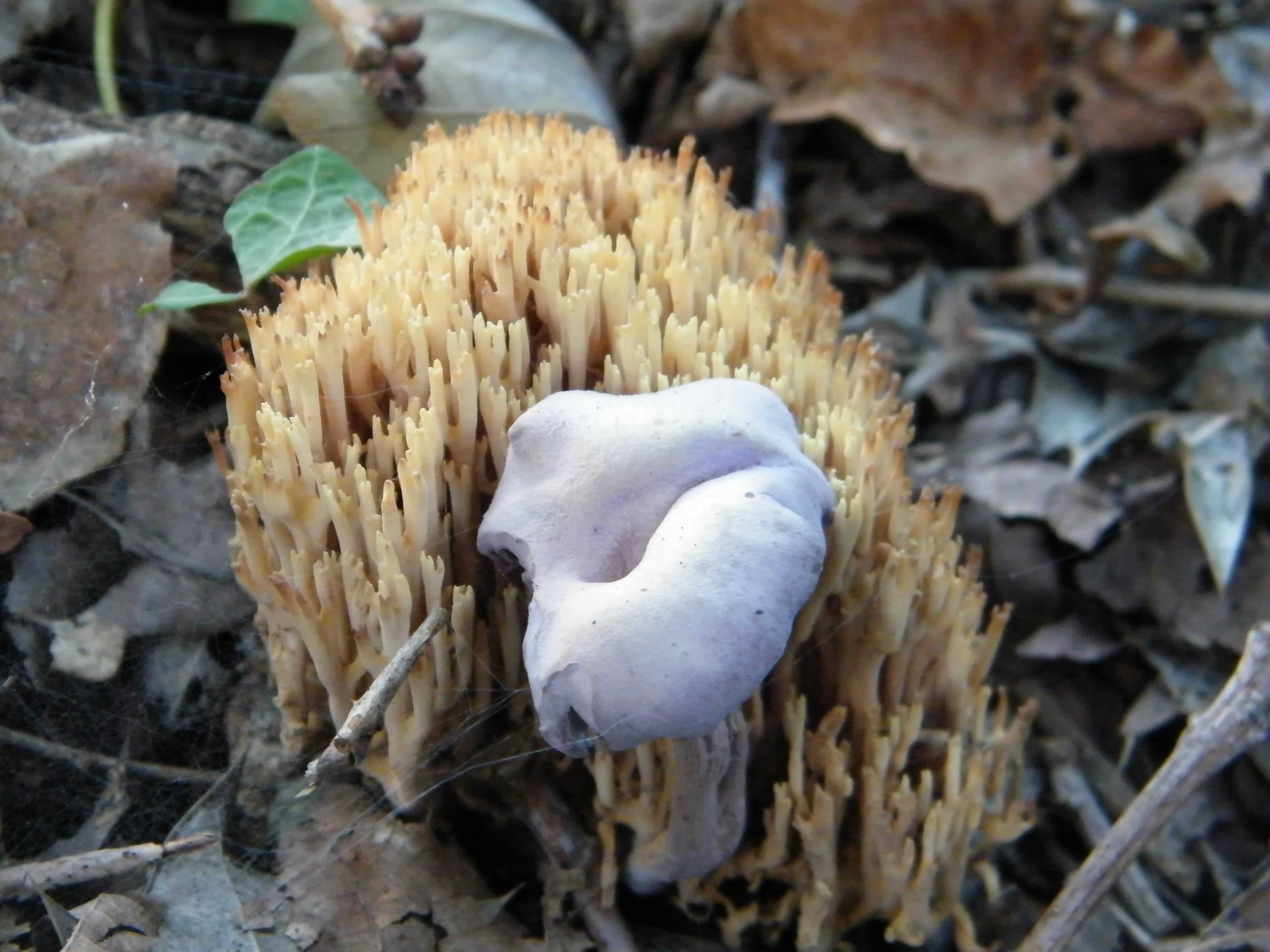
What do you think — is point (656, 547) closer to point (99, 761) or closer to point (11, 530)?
point (99, 761)

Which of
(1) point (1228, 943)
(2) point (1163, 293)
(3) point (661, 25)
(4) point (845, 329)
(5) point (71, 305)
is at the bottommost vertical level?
(1) point (1228, 943)

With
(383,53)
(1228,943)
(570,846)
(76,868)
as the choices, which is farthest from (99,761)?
(1228,943)

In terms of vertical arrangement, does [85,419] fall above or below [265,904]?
above

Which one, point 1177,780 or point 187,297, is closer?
point 1177,780

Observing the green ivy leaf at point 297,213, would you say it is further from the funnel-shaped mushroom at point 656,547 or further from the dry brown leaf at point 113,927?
the dry brown leaf at point 113,927

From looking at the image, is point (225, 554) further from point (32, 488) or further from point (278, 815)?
point (278, 815)

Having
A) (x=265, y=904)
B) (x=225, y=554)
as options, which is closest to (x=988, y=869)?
(x=265, y=904)

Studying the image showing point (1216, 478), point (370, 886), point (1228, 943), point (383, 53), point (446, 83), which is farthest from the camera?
point (1216, 478)

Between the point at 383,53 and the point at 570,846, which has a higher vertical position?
the point at 383,53
